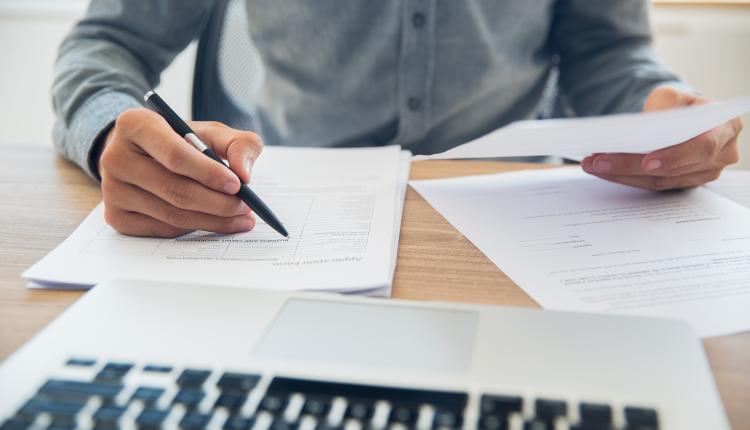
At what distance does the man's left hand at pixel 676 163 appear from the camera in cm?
65

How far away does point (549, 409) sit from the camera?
31 centimetres

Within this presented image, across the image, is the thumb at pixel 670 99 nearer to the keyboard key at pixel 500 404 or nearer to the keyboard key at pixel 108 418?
the keyboard key at pixel 500 404

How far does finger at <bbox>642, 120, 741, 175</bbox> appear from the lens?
2.12 feet

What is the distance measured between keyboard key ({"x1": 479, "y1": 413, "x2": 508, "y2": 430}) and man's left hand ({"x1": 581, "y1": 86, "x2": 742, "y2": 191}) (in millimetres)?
419

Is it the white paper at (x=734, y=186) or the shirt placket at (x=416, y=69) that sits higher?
the shirt placket at (x=416, y=69)

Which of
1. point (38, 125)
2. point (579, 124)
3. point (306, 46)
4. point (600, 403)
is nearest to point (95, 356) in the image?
point (600, 403)

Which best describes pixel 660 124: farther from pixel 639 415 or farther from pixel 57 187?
pixel 57 187

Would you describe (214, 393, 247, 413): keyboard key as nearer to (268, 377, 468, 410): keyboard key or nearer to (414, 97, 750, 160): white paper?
(268, 377, 468, 410): keyboard key

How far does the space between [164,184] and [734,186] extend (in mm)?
580

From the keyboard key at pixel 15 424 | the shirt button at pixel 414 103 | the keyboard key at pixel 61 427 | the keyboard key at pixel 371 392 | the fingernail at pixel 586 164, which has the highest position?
the shirt button at pixel 414 103

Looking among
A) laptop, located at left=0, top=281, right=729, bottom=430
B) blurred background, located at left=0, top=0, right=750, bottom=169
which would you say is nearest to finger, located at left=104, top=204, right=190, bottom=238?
laptop, located at left=0, top=281, right=729, bottom=430

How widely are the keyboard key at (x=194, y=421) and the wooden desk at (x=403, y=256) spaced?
0.57 feet

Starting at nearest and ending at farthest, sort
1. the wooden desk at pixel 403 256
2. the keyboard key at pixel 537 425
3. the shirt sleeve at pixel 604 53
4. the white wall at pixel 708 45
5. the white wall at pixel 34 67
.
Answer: the keyboard key at pixel 537 425 → the wooden desk at pixel 403 256 → the shirt sleeve at pixel 604 53 → the white wall at pixel 708 45 → the white wall at pixel 34 67

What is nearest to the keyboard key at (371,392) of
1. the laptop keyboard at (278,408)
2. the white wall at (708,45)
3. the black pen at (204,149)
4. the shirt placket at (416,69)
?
the laptop keyboard at (278,408)
